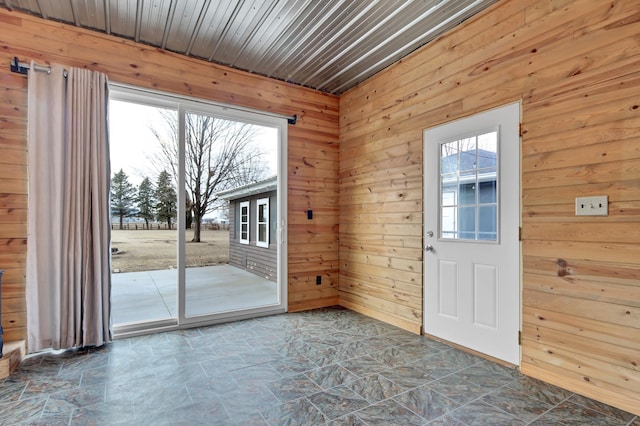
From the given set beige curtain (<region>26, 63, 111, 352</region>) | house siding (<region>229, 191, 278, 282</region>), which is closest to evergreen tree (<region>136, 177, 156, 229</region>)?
beige curtain (<region>26, 63, 111, 352</region>)

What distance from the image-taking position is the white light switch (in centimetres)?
207

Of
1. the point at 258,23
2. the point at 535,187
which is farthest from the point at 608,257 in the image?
the point at 258,23

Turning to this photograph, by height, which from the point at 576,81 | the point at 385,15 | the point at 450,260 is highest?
the point at 385,15

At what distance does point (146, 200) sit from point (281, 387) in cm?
312

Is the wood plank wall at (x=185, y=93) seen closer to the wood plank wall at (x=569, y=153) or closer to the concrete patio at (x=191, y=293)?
the concrete patio at (x=191, y=293)

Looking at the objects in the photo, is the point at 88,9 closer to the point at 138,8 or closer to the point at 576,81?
the point at 138,8

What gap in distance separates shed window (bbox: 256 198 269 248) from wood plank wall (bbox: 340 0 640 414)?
13.6 feet

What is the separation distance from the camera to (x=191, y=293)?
5.21m

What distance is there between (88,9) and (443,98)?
10.5 ft

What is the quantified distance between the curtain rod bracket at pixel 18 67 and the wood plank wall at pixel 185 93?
0.06 metres

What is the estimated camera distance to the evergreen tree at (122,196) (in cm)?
377

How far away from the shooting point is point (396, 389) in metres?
2.24

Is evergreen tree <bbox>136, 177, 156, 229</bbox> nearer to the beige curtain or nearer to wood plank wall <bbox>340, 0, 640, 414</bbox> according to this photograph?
the beige curtain

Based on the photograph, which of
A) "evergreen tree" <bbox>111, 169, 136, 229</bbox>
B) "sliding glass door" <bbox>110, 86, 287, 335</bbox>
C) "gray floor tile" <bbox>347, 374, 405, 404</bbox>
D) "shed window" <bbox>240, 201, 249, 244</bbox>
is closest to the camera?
"gray floor tile" <bbox>347, 374, 405, 404</bbox>
